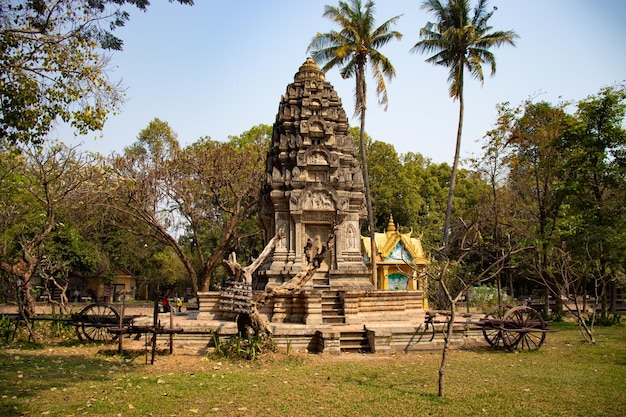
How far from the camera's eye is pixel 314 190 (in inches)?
662

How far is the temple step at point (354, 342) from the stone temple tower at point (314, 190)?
3.34 m

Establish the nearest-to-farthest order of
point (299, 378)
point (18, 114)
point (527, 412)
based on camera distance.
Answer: point (527, 412) → point (18, 114) → point (299, 378)

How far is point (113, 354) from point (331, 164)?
9.34m

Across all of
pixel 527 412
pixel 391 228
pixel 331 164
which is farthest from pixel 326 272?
pixel 391 228

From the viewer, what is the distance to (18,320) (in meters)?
13.3

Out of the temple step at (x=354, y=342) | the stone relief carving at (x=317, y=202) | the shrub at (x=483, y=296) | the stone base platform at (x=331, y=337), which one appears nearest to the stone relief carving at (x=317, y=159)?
the stone relief carving at (x=317, y=202)

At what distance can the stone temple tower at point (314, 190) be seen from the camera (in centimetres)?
1656

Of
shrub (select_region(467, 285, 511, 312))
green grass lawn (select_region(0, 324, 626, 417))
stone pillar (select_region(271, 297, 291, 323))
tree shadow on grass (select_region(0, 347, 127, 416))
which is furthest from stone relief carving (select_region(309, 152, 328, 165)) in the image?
shrub (select_region(467, 285, 511, 312))

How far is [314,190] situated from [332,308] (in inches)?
160

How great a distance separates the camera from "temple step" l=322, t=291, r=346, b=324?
14344mm

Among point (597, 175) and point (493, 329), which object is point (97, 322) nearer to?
point (493, 329)

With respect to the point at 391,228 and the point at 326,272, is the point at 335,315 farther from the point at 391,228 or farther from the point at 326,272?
the point at 391,228

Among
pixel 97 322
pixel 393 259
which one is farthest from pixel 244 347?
pixel 393 259

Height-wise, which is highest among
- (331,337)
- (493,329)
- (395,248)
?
(395,248)
